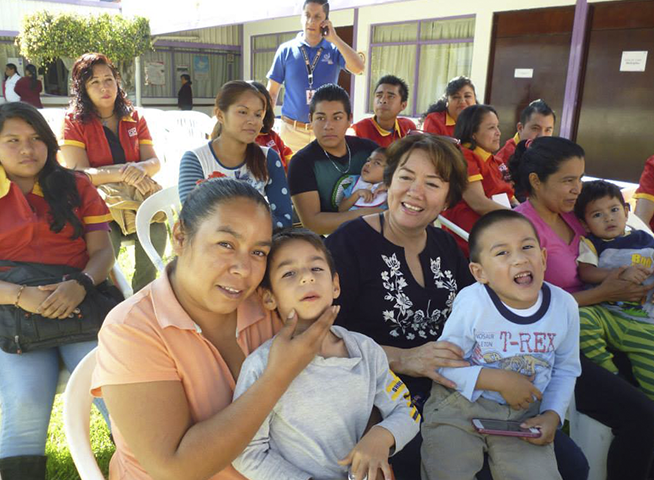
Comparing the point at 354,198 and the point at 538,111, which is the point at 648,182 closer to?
the point at 538,111

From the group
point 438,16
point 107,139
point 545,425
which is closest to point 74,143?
point 107,139

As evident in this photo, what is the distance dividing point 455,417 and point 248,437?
2.68 ft

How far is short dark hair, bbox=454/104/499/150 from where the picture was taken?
3.33 meters

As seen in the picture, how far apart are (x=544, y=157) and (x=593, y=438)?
1.29 metres

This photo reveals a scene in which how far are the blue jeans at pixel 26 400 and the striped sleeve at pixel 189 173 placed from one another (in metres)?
1.18

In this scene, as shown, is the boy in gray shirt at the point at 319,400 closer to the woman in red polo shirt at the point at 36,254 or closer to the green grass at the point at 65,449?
the woman in red polo shirt at the point at 36,254

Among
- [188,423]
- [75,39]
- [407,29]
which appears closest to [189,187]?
[188,423]

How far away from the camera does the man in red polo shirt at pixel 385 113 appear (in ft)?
14.2

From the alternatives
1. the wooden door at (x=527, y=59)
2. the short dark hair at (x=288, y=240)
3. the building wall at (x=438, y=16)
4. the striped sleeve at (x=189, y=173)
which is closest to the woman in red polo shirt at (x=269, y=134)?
the striped sleeve at (x=189, y=173)

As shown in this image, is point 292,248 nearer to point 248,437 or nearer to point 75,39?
point 248,437

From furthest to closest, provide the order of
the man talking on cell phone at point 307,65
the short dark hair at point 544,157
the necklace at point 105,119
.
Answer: the man talking on cell phone at point 307,65, the necklace at point 105,119, the short dark hair at point 544,157

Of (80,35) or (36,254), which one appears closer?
(36,254)

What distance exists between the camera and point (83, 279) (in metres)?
2.28

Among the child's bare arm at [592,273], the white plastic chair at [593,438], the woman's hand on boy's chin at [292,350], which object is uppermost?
the woman's hand on boy's chin at [292,350]
